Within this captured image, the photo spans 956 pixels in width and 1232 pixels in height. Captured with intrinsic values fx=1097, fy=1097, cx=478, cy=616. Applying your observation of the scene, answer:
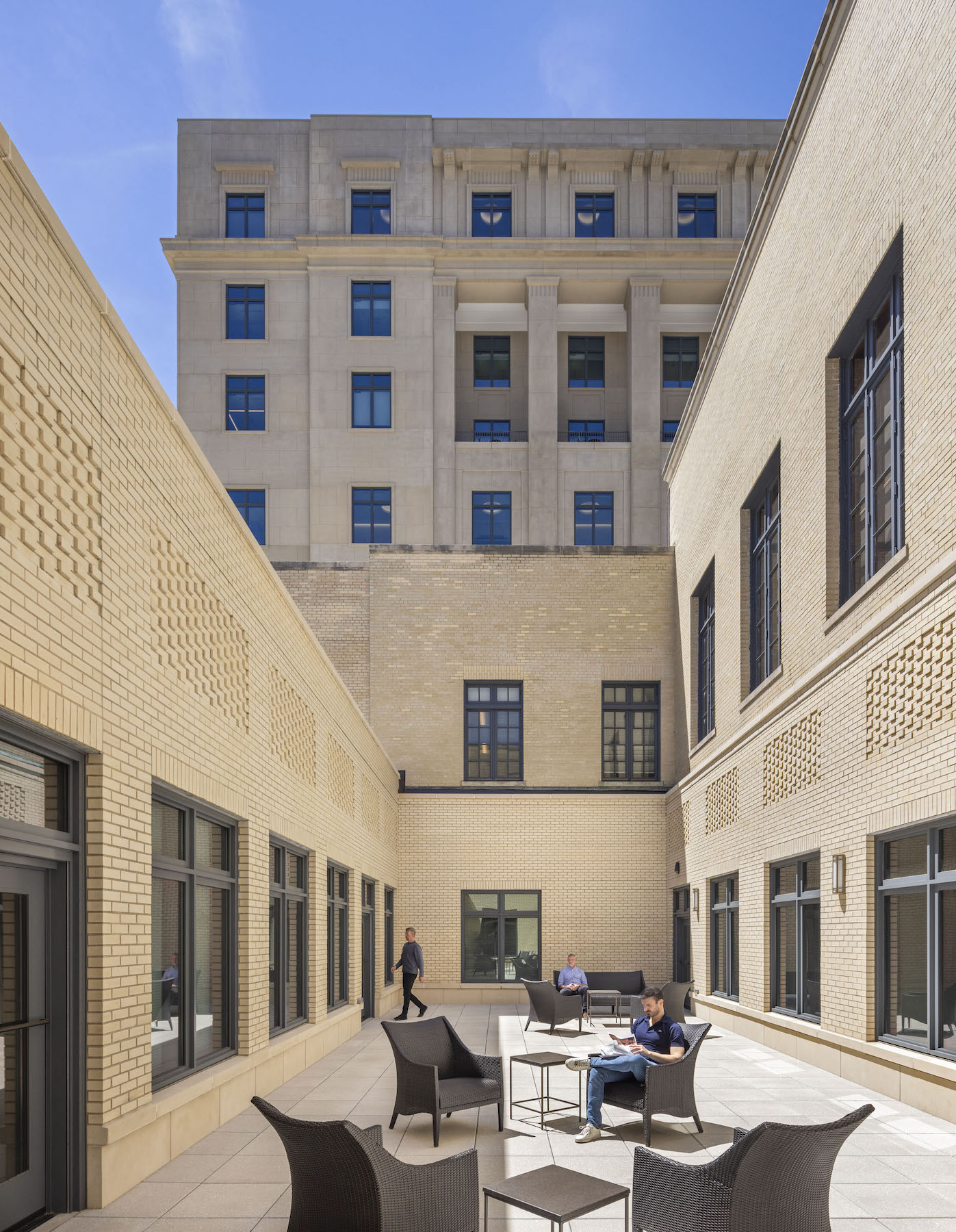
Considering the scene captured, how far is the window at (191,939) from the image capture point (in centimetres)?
759

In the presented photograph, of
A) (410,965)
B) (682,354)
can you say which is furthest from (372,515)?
(410,965)

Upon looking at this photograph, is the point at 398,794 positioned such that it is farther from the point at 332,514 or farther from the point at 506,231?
the point at 506,231

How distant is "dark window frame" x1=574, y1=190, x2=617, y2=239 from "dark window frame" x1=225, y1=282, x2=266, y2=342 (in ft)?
36.3

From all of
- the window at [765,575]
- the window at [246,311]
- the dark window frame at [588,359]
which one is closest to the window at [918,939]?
the window at [765,575]

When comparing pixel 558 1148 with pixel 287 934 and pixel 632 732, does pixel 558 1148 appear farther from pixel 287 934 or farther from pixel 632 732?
pixel 632 732

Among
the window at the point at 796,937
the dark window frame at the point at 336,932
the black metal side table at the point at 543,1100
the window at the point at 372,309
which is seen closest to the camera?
the black metal side table at the point at 543,1100

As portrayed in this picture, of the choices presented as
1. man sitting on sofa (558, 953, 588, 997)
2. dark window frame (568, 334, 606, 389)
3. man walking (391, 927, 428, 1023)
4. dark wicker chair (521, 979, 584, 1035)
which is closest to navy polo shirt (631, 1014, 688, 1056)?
dark wicker chair (521, 979, 584, 1035)

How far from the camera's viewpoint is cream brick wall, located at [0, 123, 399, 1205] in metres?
5.46

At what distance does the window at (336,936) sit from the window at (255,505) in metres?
21.3

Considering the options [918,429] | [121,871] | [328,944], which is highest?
[918,429]

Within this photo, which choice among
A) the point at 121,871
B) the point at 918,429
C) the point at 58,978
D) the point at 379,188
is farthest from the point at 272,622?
the point at 379,188

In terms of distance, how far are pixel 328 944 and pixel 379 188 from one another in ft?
97.2

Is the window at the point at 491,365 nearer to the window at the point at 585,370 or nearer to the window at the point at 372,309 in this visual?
the window at the point at 585,370

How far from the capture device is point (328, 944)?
1431 centimetres
